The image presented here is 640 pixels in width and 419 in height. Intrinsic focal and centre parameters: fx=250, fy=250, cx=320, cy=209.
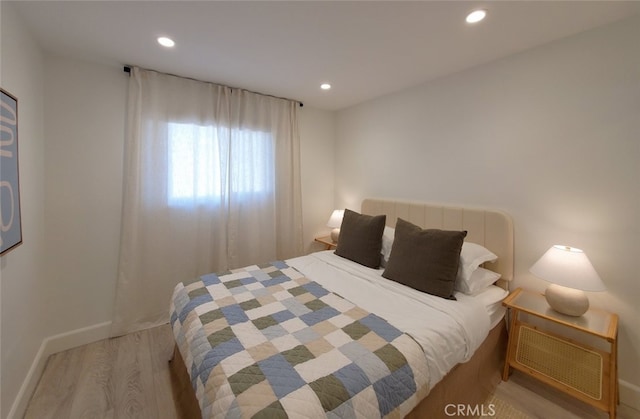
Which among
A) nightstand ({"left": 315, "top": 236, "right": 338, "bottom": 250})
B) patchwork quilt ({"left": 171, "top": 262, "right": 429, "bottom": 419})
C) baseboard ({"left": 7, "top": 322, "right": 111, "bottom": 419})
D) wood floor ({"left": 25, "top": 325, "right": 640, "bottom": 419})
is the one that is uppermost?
nightstand ({"left": 315, "top": 236, "right": 338, "bottom": 250})

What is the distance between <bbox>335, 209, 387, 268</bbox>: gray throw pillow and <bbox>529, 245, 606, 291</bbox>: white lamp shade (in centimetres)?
110

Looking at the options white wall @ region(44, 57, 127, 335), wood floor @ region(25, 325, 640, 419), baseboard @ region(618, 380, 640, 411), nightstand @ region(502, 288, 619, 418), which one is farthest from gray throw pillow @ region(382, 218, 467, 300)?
white wall @ region(44, 57, 127, 335)

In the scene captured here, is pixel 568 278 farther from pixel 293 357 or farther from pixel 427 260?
pixel 293 357

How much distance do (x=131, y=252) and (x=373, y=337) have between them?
7.29 feet

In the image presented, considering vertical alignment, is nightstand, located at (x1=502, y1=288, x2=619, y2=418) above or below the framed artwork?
below

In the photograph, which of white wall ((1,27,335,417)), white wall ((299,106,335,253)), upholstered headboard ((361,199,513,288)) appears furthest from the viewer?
white wall ((299,106,335,253))

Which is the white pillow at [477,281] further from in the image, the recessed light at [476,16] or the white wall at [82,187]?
the white wall at [82,187]

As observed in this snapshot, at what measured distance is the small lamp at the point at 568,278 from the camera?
149cm

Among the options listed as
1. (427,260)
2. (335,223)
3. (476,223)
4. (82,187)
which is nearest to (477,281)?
(427,260)

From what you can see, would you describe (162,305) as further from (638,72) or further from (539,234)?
(638,72)

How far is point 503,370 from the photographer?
1.84 meters

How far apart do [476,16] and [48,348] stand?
3875 mm

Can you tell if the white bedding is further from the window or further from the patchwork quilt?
the window

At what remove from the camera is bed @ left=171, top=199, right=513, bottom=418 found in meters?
0.98
